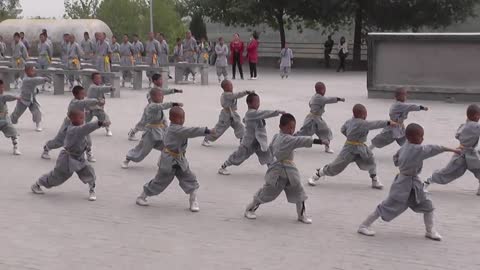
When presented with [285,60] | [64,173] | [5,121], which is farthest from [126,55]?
[64,173]

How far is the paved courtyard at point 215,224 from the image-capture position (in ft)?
20.5

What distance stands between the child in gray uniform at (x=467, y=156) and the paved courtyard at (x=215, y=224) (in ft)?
0.78

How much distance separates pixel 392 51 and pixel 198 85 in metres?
6.98

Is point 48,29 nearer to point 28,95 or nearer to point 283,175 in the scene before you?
point 28,95

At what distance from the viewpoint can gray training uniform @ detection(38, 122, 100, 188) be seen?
8.16m

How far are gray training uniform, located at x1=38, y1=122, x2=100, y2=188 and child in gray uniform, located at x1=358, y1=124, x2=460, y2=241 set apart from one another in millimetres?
3337

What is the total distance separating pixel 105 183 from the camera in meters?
9.20

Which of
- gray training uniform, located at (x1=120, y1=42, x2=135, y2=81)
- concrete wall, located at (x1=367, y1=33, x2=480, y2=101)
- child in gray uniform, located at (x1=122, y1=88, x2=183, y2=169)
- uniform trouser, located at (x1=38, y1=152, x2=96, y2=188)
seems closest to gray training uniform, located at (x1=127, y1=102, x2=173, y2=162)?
child in gray uniform, located at (x1=122, y1=88, x2=183, y2=169)

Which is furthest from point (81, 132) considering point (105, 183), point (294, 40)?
point (294, 40)

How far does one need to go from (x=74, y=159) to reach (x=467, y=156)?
4.62 metres

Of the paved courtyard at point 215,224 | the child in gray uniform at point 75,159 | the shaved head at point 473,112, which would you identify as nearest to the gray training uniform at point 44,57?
the paved courtyard at point 215,224

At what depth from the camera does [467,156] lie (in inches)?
339

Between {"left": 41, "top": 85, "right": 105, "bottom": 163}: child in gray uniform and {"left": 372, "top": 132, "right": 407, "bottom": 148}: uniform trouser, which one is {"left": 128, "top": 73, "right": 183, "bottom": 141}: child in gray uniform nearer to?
{"left": 41, "top": 85, "right": 105, "bottom": 163}: child in gray uniform

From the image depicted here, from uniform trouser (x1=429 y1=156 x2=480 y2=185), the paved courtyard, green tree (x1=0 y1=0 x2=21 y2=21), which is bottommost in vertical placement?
the paved courtyard
